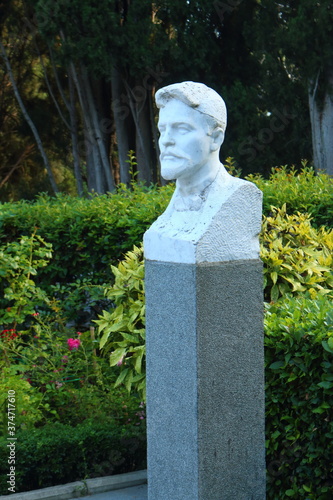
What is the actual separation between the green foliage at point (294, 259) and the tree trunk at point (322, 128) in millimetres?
7177

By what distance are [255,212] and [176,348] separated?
0.81 m

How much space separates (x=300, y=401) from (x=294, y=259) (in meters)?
1.48

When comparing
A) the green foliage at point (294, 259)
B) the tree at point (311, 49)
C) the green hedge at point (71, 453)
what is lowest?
the green hedge at point (71, 453)

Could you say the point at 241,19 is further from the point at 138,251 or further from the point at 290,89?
the point at 138,251

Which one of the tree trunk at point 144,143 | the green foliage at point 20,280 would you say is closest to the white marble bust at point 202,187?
the green foliage at point 20,280

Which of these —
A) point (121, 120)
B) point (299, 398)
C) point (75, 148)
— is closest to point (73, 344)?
point (299, 398)

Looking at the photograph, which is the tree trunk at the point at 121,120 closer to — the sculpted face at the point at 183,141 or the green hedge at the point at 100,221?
the green hedge at the point at 100,221

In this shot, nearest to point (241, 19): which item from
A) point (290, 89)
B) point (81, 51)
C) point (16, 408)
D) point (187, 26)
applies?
point (187, 26)

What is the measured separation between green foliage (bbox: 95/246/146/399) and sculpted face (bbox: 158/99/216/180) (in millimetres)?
1577

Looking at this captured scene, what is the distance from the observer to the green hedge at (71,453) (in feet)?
15.8

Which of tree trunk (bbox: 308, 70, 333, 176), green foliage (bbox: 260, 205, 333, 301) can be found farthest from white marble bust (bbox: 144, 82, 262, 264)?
tree trunk (bbox: 308, 70, 333, 176)

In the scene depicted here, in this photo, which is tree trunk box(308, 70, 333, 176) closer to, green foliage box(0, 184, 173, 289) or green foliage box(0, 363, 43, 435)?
green foliage box(0, 184, 173, 289)

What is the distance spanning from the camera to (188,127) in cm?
380

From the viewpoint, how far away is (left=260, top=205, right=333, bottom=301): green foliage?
204 inches
